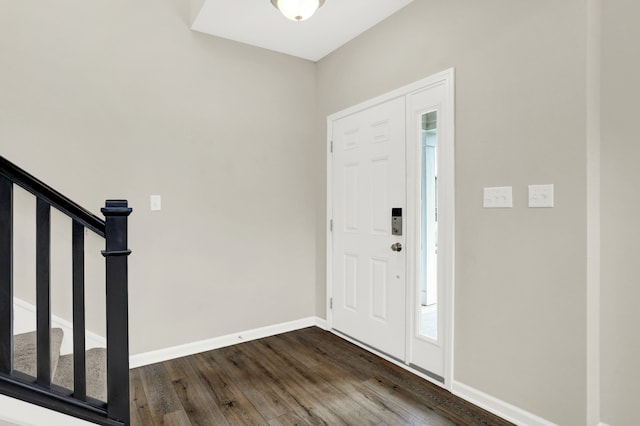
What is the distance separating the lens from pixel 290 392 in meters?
2.34

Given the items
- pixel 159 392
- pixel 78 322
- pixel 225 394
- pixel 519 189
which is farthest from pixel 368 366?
pixel 78 322

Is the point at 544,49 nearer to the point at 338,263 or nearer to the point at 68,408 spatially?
the point at 338,263

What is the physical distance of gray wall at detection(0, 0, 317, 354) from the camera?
2.44 meters

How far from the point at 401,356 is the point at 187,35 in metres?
3.02

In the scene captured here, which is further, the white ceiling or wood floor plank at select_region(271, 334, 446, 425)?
the white ceiling

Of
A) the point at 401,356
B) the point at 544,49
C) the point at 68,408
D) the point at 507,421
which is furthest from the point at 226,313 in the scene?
the point at 544,49

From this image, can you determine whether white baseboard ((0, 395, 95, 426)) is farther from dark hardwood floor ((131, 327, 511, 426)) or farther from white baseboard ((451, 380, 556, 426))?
white baseboard ((451, 380, 556, 426))

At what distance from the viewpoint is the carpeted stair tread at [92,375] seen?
1.84m

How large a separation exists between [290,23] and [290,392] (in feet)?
8.94

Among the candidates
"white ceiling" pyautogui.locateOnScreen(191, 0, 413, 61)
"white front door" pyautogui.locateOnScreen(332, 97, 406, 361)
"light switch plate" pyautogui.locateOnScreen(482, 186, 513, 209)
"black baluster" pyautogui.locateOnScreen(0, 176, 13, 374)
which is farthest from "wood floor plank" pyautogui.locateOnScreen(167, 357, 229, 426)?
"white ceiling" pyautogui.locateOnScreen(191, 0, 413, 61)

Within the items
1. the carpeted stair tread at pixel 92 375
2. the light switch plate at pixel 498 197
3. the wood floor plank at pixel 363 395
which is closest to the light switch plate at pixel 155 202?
the carpeted stair tread at pixel 92 375

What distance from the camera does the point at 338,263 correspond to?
132 inches

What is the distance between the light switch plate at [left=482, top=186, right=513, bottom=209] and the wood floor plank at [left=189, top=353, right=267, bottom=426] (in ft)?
5.89

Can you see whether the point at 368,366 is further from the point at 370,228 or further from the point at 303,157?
the point at 303,157
